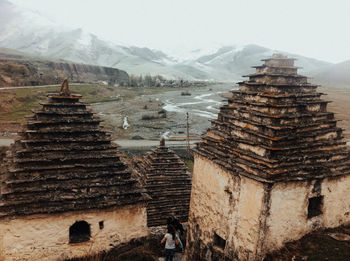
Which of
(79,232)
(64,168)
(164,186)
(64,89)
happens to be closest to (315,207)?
(164,186)

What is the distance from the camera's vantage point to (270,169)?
9219mm

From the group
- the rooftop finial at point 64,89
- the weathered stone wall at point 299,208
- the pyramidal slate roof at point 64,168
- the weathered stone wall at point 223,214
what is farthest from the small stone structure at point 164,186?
the weathered stone wall at point 299,208

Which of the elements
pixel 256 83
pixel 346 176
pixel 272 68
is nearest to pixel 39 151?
pixel 256 83

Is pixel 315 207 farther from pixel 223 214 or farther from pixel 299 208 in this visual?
pixel 223 214

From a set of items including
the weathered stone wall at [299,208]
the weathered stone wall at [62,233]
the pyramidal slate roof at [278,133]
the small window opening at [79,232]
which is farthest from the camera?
the small window opening at [79,232]

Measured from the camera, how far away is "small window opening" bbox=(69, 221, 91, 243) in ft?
34.7

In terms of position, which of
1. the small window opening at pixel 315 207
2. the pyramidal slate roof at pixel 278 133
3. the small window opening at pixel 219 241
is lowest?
the small window opening at pixel 219 241

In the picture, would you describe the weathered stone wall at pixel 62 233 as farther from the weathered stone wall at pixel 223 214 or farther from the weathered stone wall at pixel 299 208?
the weathered stone wall at pixel 299 208

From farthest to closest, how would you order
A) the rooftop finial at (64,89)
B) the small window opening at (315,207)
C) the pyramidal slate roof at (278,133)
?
1. the rooftop finial at (64,89)
2. the small window opening at (315,207)
3. the pyramidal slate roof at (278,133)

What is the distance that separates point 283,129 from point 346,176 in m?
3.15

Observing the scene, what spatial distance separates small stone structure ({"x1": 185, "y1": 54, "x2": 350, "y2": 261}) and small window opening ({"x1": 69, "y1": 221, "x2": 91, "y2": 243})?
438 cm

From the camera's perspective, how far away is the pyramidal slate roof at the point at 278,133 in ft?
31.5

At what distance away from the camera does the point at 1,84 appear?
213 feet

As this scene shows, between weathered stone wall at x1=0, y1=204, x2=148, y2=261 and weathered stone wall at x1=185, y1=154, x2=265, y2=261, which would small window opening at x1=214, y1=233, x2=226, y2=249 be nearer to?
weathered stone wall at x1=185, y1=154, x2=265, y2=261
